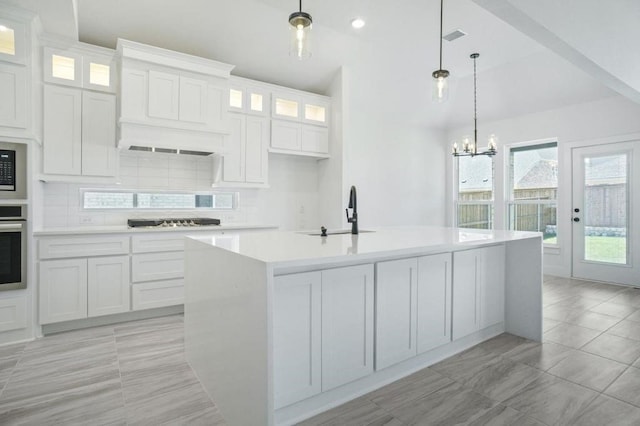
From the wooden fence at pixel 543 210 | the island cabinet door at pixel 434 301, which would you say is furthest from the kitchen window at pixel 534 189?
the island cabinet door at pixel 434 301

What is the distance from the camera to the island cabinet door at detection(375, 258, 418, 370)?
6.91 ft

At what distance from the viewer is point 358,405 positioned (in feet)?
6.37

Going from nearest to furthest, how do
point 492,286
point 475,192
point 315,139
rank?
point 492,286 < point 315,139 < point 475,192

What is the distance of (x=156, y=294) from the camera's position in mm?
3502

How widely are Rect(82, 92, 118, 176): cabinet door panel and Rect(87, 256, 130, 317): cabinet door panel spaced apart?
3.10ft

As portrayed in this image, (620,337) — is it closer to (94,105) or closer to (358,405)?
(358,405)

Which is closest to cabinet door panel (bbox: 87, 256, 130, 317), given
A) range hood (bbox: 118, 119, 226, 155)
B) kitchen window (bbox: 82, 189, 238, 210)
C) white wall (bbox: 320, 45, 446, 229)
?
kitchen window (bbox: 82, 189, 238, 210)

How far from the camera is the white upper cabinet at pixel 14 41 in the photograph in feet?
9.39

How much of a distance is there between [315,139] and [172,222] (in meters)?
2.23

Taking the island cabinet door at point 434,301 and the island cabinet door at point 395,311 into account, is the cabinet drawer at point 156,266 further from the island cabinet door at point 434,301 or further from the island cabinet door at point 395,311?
the island cabinet door at point 434,301

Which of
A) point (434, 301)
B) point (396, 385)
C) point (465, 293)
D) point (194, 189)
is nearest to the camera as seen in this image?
point (396, 385)

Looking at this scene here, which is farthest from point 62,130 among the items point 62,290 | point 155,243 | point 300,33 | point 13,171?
point 300,33

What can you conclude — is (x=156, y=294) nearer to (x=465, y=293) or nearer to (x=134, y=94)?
(x=134, y=94)

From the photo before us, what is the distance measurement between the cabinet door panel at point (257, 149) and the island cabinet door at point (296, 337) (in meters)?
2.88
